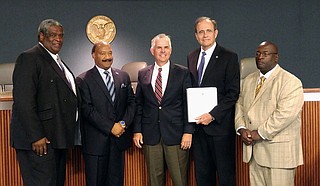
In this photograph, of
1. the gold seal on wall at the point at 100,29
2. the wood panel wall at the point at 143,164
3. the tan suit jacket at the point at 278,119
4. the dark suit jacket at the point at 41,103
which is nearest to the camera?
the dark suit jacket at the point at 41,103

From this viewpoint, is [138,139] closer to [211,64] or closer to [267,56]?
[211,64]

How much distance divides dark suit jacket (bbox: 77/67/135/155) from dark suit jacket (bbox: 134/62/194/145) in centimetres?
12

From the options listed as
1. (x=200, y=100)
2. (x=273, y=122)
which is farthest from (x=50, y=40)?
(x=273, y=122)

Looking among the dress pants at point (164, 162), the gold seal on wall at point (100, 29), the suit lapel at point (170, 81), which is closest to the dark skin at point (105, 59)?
the dress pants at point (164, 162)

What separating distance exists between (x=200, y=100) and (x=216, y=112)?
0.14 m

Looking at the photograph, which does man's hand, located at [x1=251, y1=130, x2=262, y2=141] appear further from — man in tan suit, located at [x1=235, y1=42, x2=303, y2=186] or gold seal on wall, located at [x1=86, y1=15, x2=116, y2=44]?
gold seal on wall, located at [x1=86, y1=15, x2=116, y2=44]

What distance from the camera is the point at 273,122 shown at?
2375 millimetres

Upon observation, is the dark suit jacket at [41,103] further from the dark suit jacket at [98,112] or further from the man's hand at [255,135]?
the man's hand at [255,135]

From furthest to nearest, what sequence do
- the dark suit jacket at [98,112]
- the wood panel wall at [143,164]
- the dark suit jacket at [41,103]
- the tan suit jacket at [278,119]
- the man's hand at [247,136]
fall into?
1. the wood panel wall at [143,164]
2. the dark suit jacket at [98,112]
3. the man's hand at [247,136]
4. the tan suit jacket at [278,119]
5. the dark suit jacket at [41,103]

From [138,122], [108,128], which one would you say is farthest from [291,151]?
[108,128]

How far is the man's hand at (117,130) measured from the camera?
261 cm

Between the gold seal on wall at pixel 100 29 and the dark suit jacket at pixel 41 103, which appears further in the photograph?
the gold seal on wall at pixel 100 29

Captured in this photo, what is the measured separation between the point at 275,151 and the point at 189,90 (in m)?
0.69

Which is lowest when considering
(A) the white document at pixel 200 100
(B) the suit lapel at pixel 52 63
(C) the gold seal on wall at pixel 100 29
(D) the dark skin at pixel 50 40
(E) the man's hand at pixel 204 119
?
(E) the man's hand at pixel 204 119
